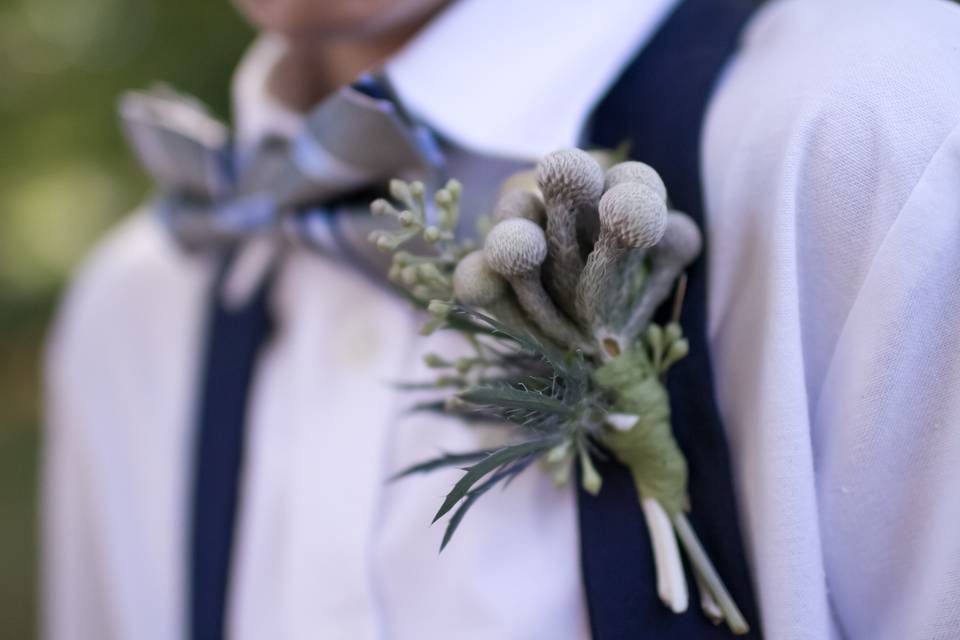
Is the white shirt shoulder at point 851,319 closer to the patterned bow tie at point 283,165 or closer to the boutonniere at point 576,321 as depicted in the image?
the boutonniere at point 576,321

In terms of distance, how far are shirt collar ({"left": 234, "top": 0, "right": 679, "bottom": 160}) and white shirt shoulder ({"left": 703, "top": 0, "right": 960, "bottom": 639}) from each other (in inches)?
4.4

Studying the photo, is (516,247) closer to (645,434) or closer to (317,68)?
(645,434)

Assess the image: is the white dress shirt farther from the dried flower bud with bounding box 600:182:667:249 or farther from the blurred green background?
the blurred green background

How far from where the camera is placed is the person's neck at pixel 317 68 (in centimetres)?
67

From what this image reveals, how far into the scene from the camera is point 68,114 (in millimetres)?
2217

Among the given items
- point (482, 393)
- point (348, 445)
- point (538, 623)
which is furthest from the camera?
point (348, 445)

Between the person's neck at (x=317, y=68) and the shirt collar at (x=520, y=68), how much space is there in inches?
5.9

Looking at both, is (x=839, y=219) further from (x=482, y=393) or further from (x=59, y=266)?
(x=59, y=266)

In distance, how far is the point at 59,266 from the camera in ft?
7.63

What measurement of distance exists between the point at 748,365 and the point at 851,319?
0.06 meters

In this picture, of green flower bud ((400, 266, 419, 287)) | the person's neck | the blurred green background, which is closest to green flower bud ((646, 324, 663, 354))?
green flower bud ((400, 266, 419, 287))

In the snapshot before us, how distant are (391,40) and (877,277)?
44 cm

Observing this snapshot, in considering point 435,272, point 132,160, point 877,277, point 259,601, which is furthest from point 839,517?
point 132,160

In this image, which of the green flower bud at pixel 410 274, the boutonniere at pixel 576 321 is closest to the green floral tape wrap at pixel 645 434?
the boutonniere at pixel 576 321
